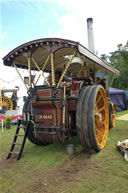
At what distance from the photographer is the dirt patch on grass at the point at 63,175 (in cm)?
231

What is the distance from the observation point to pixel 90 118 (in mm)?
3062

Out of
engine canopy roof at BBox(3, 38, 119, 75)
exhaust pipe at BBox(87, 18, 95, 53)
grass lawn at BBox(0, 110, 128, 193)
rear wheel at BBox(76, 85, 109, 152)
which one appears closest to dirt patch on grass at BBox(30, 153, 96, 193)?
grass lawn at BBox(0, 110, 128, 193)

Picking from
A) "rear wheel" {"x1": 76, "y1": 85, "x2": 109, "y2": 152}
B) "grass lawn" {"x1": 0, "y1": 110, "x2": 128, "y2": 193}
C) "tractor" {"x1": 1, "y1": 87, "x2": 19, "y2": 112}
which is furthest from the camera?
"tractor" {"x1": 1, "y1": 87, "x2": 19, "y2": 112}

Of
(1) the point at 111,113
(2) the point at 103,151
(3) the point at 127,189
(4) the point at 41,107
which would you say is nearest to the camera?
(3) the point at 127,189

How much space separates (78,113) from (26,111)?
1.25m

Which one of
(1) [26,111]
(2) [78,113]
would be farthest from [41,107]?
(2) [78,113]

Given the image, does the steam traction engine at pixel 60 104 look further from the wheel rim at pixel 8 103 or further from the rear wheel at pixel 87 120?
the wheel rim at pixel 8 103

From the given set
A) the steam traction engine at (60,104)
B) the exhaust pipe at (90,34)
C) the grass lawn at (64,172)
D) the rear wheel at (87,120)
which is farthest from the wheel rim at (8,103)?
the rear wheel at (87,120)

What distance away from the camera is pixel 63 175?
264 cm

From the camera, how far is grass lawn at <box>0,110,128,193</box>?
2264mm

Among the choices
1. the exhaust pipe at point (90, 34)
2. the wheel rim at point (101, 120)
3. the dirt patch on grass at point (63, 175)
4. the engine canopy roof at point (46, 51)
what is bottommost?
the dirt patch on grass at point (63, 175)

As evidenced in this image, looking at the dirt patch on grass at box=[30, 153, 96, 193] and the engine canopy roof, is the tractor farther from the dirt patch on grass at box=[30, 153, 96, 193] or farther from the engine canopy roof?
the dirt patch on grass at box=[30, 153, 96, 193]

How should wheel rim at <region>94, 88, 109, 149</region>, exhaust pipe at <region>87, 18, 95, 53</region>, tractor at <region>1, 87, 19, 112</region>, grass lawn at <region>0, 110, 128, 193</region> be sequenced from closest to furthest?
grass lawn at <region>0, 110, 128, 193</region> < wheel rim at <region>94, 88, 109, 149</region> < exhaust pipe at <region>87, 18, 95, 53</region> < tractor at <region>1, 87, 19, 112</region>

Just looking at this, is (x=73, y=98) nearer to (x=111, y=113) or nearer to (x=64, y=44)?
(x=64, y=44)
